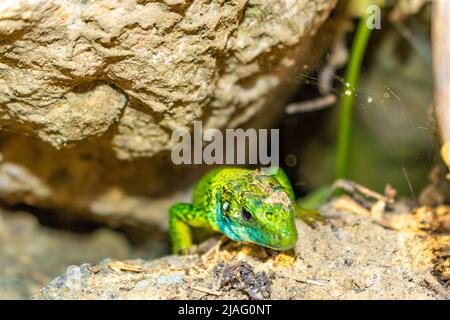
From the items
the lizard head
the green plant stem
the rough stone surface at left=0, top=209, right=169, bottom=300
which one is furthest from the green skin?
the rough stone surface at left=0, top=209, right=169, bottom=300

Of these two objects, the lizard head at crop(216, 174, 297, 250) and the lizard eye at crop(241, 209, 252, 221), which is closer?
the lizard head at crop(216, 174, 297, 250)

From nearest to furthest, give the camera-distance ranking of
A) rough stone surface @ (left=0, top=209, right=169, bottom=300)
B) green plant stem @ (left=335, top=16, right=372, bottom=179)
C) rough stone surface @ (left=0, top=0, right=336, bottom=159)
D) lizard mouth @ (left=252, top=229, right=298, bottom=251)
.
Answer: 1. rough stone surface @ (left=0, top=0, right=336, bottom=159)
2. lizard mouth @ (left=252, top=229, right=298, bottom=251)
3. green plant stem @ (left=335, top=16, right=372, bottom=179)
4. rough stone surface @ (left=0, top=209, right=169, bottom=300)

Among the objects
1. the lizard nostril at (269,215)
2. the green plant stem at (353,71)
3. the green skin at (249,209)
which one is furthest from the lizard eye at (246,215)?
the green plant stem at (353,71)

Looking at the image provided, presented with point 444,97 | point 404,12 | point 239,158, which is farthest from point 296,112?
point 444,97

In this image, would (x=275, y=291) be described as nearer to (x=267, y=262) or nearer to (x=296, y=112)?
(x=267, y=262)

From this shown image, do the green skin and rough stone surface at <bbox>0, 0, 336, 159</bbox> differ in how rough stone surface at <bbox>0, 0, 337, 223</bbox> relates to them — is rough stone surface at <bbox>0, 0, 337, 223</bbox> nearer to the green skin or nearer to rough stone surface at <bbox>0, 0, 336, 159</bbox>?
rough stone surface at <bbox>0, 0, 336, 159</bbox>

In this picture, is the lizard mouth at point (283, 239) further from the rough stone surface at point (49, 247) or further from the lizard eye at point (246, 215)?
the rough stone surface at point (49, 247)
